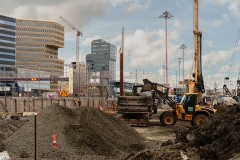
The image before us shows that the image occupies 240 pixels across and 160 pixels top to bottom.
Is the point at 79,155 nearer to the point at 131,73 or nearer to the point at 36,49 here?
the point at 131,73

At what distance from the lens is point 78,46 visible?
15075 cm

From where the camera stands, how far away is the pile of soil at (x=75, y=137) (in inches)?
663

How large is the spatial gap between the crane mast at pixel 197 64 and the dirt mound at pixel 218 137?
20653 millimetres

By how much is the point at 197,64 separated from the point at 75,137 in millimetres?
21379

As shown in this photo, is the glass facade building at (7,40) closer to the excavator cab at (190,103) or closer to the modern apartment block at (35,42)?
the modern apartment block at (35,42)

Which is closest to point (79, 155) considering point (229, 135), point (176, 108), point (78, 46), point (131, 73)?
point (229, 135)

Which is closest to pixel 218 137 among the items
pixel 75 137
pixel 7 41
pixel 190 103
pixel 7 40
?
pixel 75 137

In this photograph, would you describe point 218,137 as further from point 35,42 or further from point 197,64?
point 35,42

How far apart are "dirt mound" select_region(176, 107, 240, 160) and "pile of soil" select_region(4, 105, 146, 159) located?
491 cm

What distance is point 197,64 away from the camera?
3691 centimetres

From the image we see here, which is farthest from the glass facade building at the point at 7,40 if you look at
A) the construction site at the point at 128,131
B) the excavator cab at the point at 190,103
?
the excavator cab at the point at 190,103

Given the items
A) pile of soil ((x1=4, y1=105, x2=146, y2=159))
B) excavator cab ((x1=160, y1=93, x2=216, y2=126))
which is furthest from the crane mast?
pile of soil ((x1=4, y1=105, x2=146, y2=159))

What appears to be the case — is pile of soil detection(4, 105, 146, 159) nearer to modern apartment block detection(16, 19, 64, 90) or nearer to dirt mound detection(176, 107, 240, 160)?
dirt mound detection(176, 107, 240, 160)

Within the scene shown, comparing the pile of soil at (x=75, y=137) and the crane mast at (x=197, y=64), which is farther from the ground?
the crane mast at (x=197, y=64)
